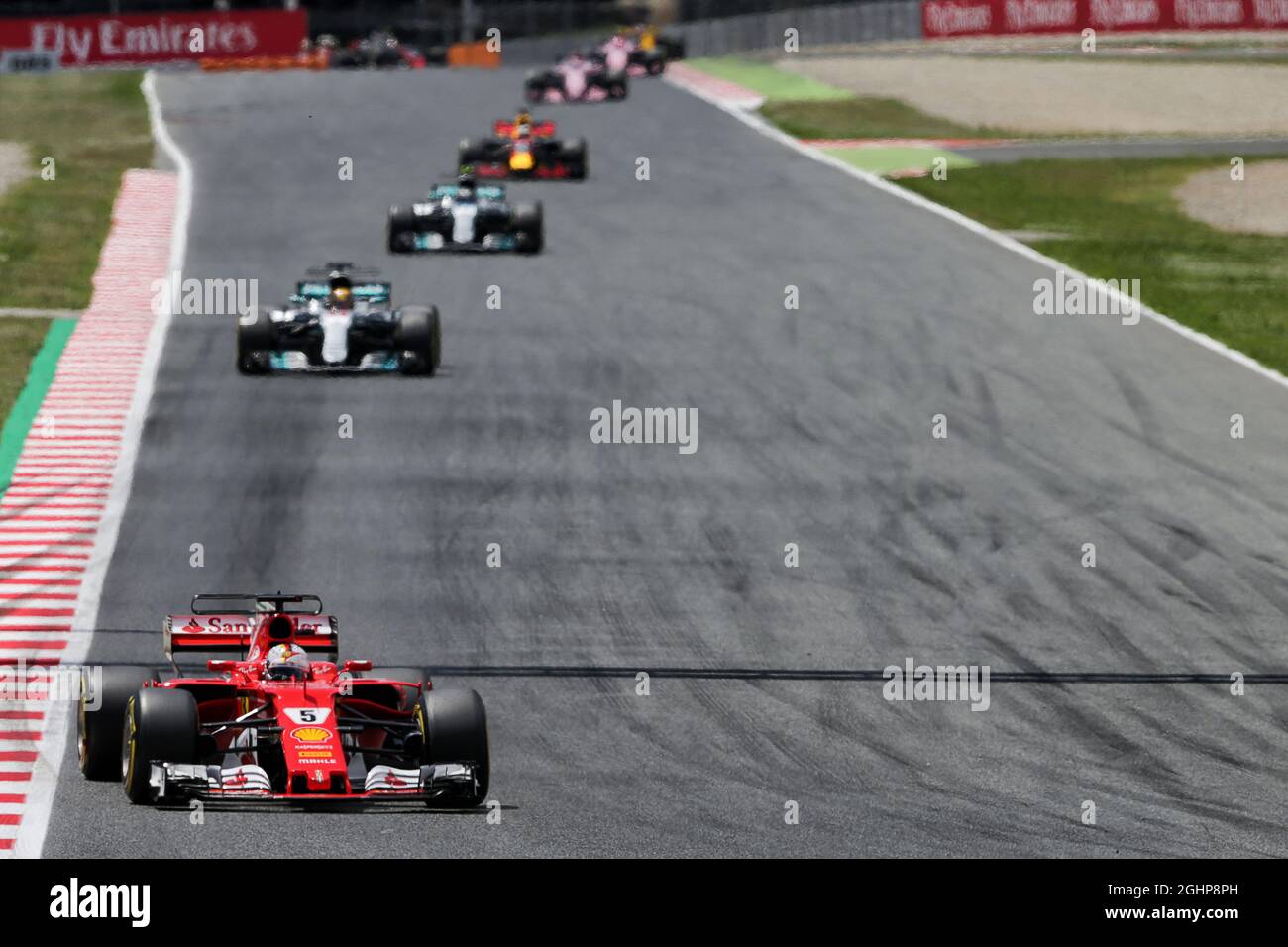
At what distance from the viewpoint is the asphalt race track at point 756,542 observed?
15477 mm

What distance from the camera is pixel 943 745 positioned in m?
16.9

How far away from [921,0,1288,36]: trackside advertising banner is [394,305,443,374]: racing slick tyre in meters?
48.4

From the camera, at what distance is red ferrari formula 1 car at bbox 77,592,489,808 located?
14.2m

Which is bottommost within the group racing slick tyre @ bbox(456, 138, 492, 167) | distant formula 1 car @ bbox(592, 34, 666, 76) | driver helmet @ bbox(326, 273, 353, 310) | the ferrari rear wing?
the ferrari rear wing

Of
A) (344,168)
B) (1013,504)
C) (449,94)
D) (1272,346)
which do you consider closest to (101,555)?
(1013,504)

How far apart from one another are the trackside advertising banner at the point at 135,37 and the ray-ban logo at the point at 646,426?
47935 mm

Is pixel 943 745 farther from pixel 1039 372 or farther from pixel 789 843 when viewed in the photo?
pixel 1039 372

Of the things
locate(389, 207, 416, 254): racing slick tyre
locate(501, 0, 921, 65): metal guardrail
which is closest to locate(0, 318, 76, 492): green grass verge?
locate(389, 207, 416, 254): racing slick tyre

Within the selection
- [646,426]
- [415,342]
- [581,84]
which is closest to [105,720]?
→ [646,426]

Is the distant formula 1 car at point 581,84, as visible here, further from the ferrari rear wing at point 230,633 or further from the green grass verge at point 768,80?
the ferrari rear wing at point 230,633

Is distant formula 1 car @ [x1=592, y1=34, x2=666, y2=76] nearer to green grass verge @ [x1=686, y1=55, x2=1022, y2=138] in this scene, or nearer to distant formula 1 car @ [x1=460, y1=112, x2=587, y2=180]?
green grass verge @ [x1=686, y1=55, x2=1022, y2=138]

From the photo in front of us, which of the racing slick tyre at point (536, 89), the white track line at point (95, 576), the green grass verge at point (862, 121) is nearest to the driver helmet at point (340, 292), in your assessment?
the white track line at point (95, 576)

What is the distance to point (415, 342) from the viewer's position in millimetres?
27328

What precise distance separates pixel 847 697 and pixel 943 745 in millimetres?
1251
